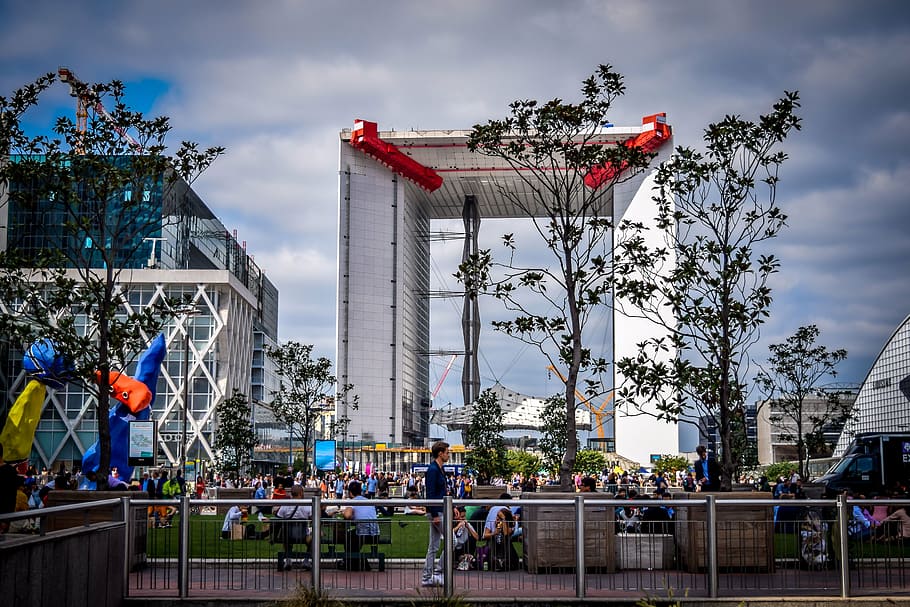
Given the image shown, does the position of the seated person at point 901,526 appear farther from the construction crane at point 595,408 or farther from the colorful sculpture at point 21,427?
the colorful sculpture at point 21,427

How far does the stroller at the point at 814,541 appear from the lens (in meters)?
13.9

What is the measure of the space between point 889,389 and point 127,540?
327 feet

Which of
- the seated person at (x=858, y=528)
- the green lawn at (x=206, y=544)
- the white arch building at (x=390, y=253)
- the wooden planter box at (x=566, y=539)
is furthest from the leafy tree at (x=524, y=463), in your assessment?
the green lawn at (x=206, y=544)

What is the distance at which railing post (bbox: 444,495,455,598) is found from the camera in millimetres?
13188

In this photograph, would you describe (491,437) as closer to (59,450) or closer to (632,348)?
(59,450)

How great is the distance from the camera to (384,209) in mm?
114000

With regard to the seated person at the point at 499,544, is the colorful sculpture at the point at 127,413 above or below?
above

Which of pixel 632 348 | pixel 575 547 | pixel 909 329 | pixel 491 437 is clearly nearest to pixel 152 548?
pixel 575 547

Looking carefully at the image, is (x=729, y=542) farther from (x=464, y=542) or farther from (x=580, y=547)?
(x=464, y=542)

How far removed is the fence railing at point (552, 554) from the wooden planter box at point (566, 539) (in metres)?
0.02

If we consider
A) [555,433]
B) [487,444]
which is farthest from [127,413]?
[555,433]

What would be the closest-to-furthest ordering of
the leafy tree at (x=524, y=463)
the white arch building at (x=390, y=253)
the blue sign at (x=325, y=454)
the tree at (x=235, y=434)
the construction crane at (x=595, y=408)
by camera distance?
the construction crane at (x=595, y=408)
the blue sign at (x=325, y=454)
the tree at (x=235, y=434)
the leafy tree at (x=524, y=463)
the white arch building at (x=390, y=253)

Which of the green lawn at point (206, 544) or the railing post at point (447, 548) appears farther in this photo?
the green lawn at point (206, 544)

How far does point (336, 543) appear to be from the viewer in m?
14.0
